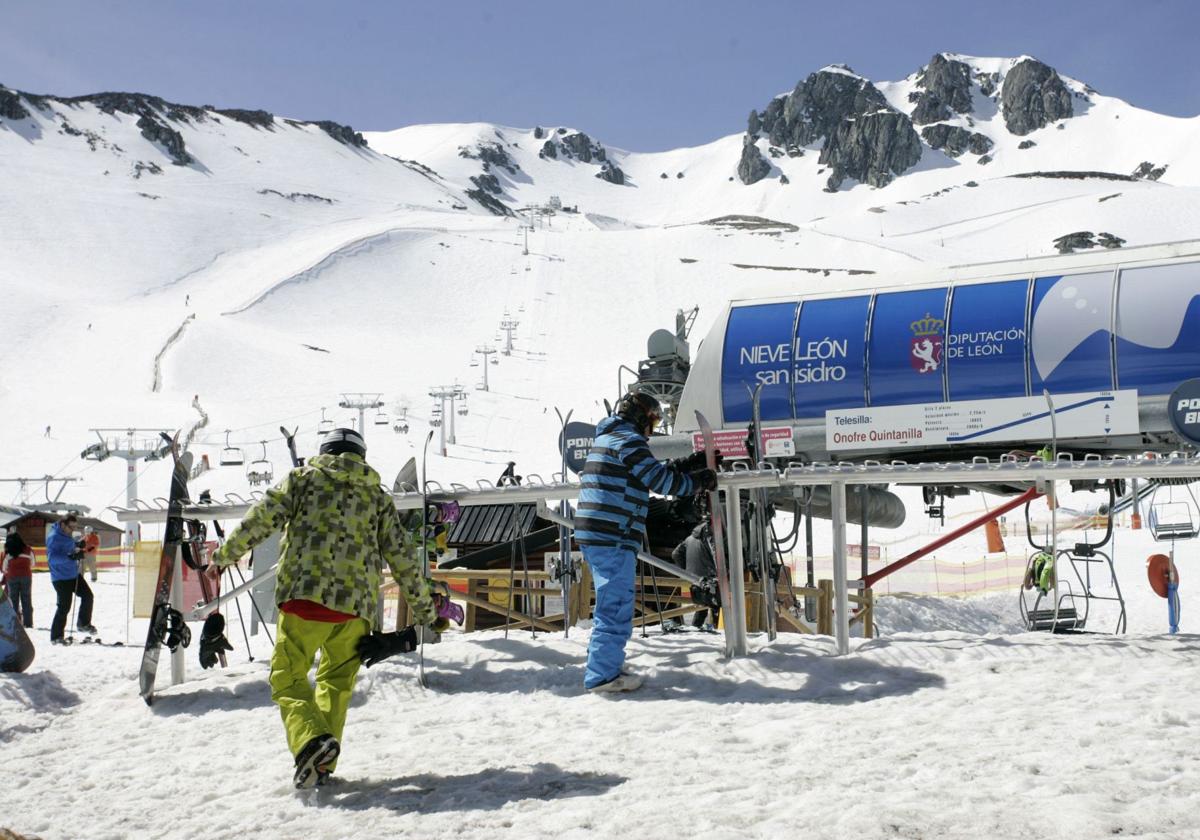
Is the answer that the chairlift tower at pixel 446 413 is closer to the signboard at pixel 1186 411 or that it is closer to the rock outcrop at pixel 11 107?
the signboard at pixel 1186 411

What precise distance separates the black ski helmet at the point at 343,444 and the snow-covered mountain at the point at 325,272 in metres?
8.69

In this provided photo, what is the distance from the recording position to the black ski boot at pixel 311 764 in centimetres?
423

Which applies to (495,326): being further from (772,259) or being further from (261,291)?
(772,259)

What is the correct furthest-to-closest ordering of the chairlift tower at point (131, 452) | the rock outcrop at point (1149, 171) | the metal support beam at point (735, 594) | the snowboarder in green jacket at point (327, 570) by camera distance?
the rock outcrop at point (1149, 171), the chairlift tower at point (131, 452), the metal support beam at point (735, 594), the snowboarder in green jacket at point (327, 570)

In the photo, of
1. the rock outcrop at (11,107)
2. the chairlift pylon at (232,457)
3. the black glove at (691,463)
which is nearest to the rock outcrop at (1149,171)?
the chairlift pylon at (232,457)

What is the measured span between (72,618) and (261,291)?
73205 millimetres

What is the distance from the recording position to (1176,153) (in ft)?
612

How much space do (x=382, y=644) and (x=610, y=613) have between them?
1.36m

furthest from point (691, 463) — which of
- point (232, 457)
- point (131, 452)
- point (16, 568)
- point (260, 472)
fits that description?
point (131, 452)

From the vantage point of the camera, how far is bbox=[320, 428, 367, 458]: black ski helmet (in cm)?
509

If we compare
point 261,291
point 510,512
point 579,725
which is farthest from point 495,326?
point 579,725

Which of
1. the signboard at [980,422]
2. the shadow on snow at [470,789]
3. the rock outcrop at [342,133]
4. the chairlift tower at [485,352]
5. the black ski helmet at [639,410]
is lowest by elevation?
the shadow on snow at [470,789]

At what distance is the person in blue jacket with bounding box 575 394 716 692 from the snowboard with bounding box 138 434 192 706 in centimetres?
267

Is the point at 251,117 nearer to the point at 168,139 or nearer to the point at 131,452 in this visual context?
the point at 168,139
